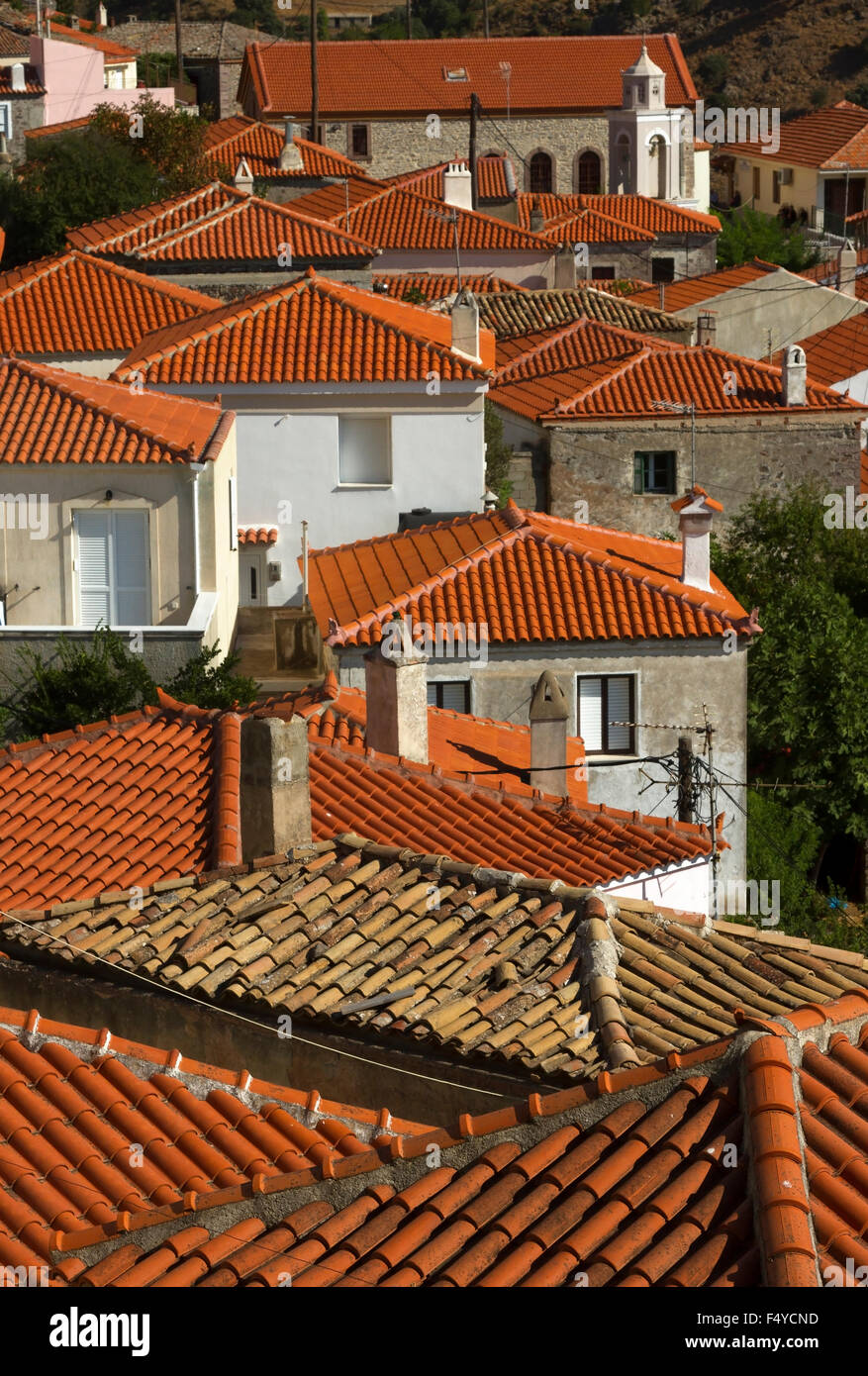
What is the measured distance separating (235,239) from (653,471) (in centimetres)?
967

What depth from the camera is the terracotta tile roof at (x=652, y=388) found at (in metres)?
38.8

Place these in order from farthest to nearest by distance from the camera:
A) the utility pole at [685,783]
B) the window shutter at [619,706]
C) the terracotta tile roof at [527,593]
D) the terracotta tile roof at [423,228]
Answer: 1. the terracotta tile roof at [423,228]
2. the window shutter at [619,706]
3. the terracotta tile roof at [527,593]
4. the utility pole at [685,783]

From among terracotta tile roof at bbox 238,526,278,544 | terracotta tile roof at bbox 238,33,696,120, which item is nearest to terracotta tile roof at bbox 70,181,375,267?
terracotta tile roof at bbox 238,526,278,544

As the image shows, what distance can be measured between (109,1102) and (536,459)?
30.2 m

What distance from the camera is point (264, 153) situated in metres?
67.0

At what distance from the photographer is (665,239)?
228 ft

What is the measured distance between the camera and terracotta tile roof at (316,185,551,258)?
57.8m

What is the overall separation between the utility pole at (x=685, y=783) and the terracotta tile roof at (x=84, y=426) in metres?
5.87

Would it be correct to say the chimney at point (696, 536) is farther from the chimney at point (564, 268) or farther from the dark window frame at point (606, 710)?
the chimney at point (564, 268)

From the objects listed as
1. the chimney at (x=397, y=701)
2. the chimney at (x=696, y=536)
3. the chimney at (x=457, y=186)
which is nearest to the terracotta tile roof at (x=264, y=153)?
the chimney at (x=457, y=186)

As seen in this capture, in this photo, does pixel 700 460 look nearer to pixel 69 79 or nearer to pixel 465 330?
pixel 465 330
